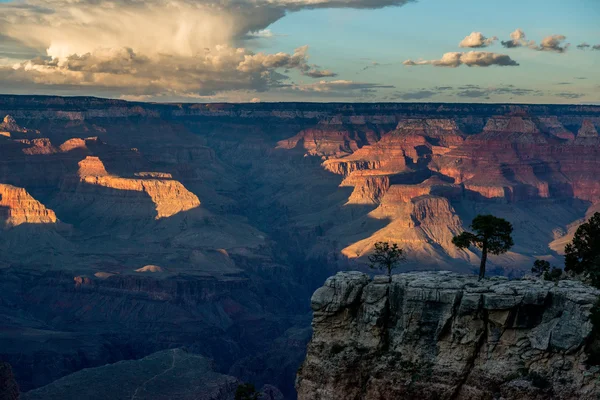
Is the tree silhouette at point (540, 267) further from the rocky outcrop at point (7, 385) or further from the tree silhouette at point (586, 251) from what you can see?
the rocky outcrop at point (7, 385)

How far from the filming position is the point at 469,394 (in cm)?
3400

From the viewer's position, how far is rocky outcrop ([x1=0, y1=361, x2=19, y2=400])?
7744 cm

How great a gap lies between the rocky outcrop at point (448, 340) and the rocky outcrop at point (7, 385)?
4863 cm

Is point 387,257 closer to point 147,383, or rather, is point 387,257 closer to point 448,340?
point 448,340

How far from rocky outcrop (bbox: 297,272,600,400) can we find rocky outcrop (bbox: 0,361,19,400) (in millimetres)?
48626

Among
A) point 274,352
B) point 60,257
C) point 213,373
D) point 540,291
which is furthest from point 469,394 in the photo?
point 60,257

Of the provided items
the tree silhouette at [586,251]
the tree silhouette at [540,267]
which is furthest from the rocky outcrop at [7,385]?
the tree silhouette at [586,251]

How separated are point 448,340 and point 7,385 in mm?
55282

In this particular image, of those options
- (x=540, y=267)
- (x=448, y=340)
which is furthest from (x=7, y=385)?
(x=448, y=340)

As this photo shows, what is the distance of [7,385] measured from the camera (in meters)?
78.9

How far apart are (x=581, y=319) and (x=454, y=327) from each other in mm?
4655

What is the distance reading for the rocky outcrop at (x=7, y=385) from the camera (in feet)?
254

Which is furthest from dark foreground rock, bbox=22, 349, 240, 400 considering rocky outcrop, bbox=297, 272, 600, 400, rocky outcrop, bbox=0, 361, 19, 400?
rocky outcrop, bbox=297, 272, 600, 400

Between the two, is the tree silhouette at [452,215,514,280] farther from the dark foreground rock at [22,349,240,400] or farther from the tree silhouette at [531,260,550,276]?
the dark foreground rock at [22,349,240,400]
